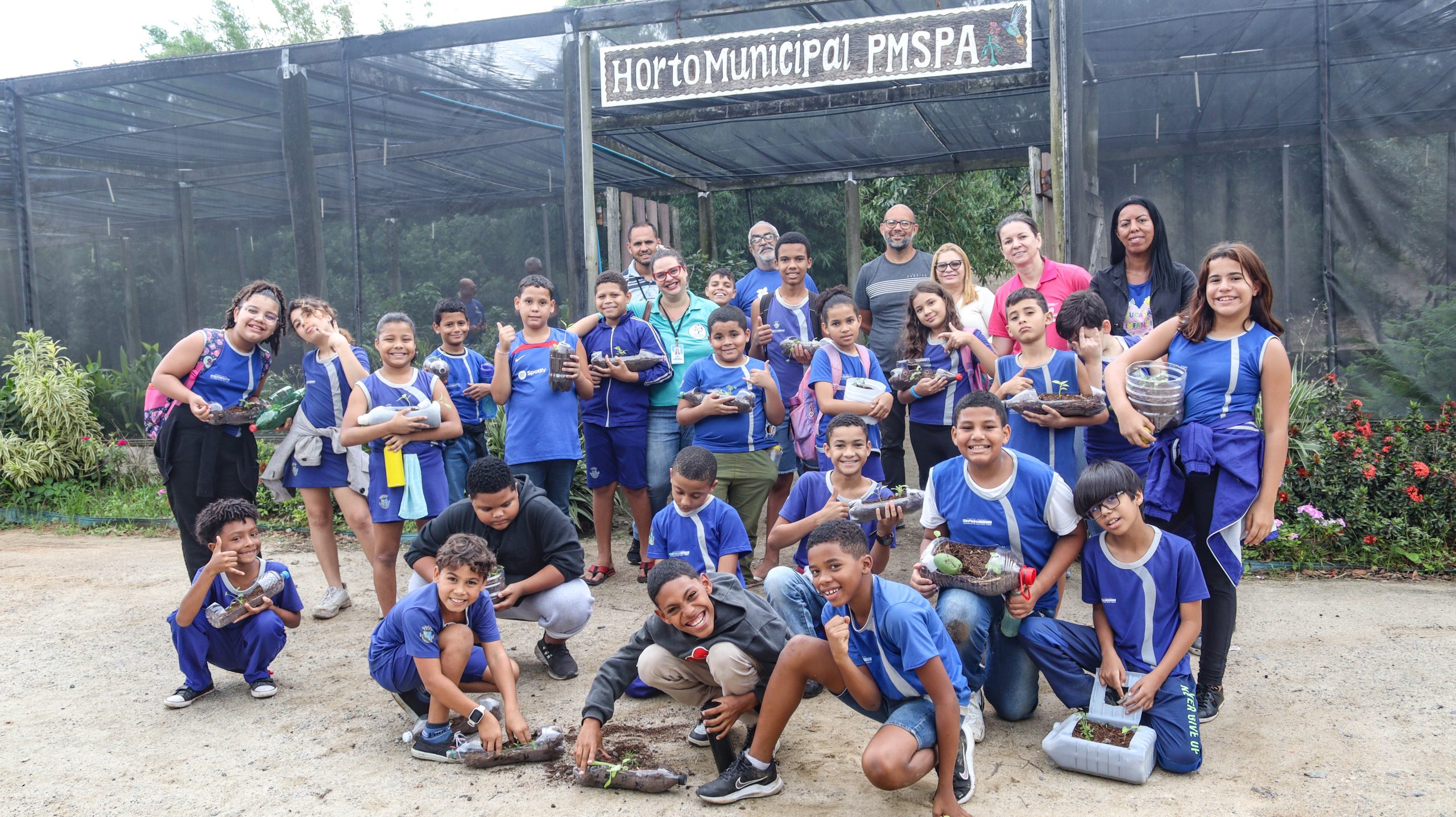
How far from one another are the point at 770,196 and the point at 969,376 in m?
8.44

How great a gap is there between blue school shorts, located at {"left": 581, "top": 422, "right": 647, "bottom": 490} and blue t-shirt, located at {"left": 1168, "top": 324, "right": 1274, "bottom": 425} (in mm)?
2754

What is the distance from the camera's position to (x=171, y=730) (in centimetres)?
361

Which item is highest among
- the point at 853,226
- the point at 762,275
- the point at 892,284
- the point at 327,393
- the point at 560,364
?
the point at 853,226

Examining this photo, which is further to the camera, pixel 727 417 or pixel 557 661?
pixel 727 417

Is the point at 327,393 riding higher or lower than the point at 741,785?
higher

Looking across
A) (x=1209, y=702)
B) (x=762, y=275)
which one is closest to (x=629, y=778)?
(x=1209, y=702)

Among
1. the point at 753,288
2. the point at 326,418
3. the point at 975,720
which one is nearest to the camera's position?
the point at 975,720

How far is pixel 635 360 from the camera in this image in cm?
516

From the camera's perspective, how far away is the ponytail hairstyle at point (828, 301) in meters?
4.74

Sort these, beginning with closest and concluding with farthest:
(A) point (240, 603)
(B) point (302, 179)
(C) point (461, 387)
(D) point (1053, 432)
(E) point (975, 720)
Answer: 1. (E) point (975, 720)
2. (A) point (240, 603)
3. (D) point (1053, 432)
4. (C) point (461, 387)
5. (B) point (302, 179)

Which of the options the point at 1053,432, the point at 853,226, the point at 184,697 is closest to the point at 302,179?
the point at 184,697

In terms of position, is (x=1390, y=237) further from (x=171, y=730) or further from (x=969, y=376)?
(x=171, y=730)

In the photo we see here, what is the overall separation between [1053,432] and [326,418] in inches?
130

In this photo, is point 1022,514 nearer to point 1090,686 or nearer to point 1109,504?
point 1109,504
